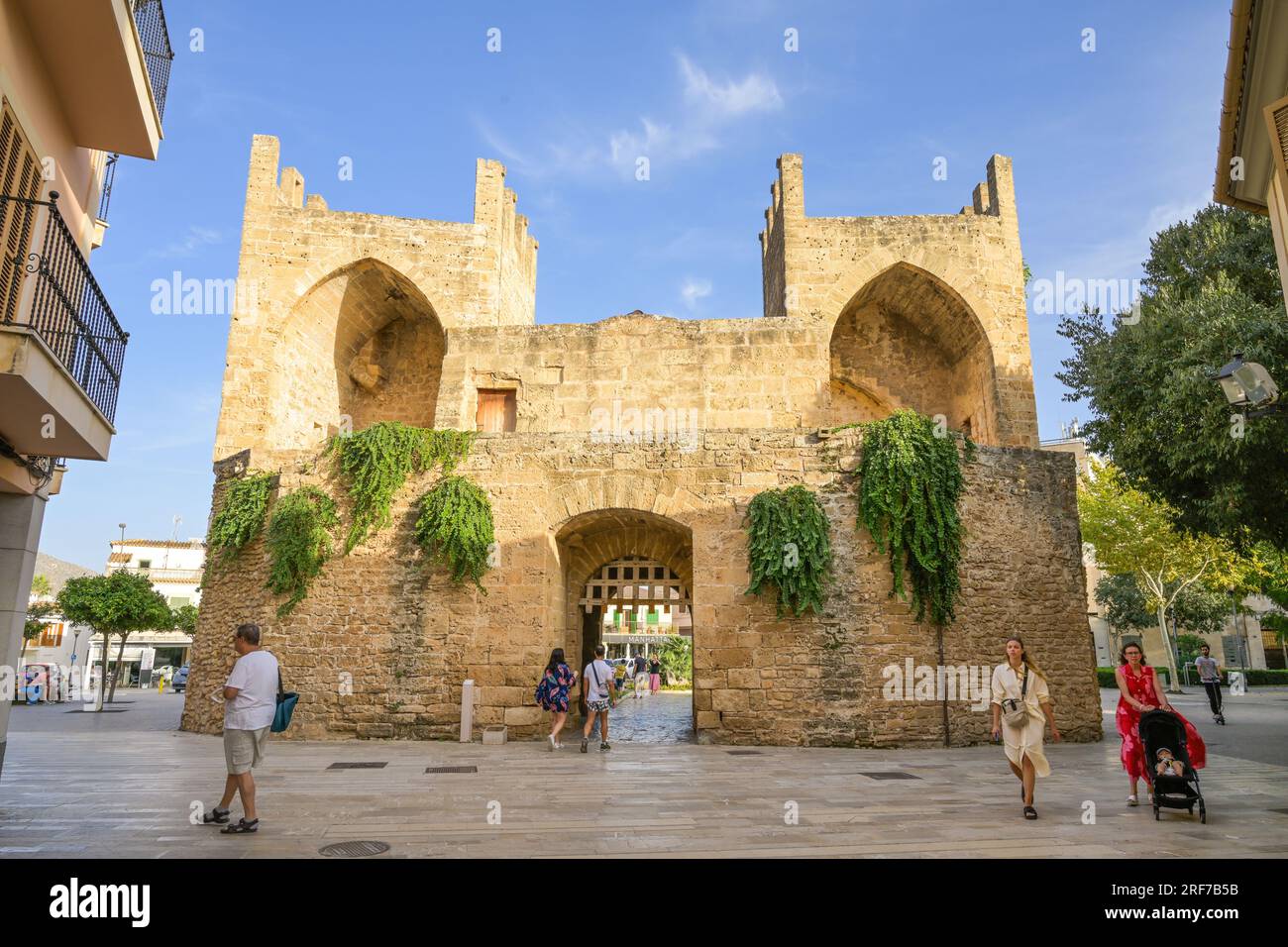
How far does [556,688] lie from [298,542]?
4.74 metres

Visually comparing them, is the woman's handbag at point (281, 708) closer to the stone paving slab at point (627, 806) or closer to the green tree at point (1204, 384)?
the stone paving slab at point (627, 806)

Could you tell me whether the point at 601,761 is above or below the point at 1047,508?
below

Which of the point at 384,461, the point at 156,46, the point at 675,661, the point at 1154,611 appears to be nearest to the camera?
the point at 156,46

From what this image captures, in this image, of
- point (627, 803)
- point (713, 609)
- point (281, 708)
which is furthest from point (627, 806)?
point (713, 609)

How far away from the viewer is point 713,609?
450 inches

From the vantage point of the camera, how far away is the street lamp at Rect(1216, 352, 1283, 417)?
614 cm

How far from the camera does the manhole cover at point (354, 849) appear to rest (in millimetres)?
4539

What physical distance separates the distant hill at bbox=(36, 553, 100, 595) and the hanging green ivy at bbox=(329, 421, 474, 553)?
44267mm

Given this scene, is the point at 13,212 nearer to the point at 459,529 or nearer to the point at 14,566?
the point at 14,566

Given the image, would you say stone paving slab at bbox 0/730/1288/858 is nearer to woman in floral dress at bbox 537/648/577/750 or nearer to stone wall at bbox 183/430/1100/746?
woman in floral dress at bbox 537/648/577/750
